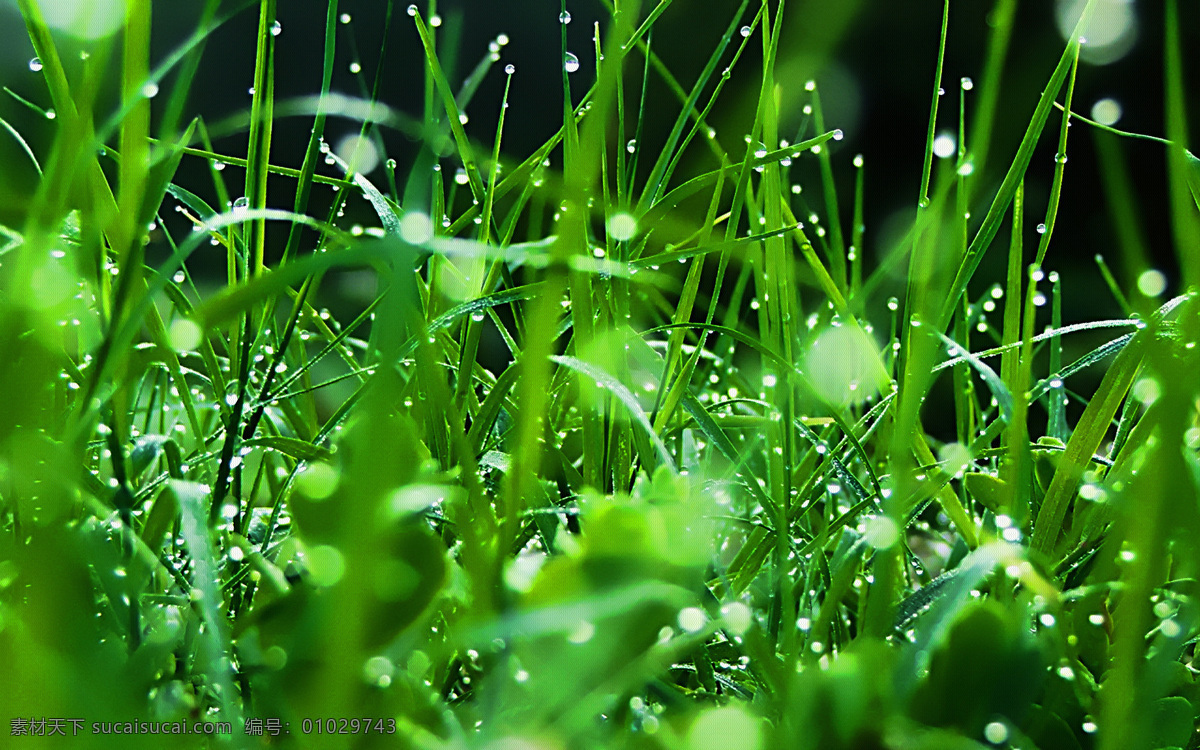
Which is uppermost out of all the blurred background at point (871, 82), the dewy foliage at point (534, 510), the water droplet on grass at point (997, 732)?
the blurred background at point (871, 82)

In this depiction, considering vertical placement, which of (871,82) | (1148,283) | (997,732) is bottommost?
(997,732)

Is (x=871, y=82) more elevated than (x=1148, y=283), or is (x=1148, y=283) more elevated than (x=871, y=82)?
(x=871, y=82)

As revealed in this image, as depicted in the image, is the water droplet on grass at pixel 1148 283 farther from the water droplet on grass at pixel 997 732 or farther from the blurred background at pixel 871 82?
the blurred background at pixel 871 82

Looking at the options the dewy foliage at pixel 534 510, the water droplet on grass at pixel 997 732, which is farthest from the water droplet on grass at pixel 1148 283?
the water droplet on grass at pixel 997 732

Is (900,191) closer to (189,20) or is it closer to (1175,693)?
(189,20)

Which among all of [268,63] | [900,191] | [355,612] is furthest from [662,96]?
[355,612]

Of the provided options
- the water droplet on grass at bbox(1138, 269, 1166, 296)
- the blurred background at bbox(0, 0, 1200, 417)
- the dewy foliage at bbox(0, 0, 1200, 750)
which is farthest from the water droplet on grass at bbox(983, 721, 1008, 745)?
the blurred background at bbox(0, 0, 1200, 417)

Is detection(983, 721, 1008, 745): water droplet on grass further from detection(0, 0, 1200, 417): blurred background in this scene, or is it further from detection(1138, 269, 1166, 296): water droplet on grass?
detection(0, 0, 1200, 417): blurred background

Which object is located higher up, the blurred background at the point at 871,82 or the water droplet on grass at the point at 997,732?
the blurred background at the point at 871,82

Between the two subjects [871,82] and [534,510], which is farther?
[871,82]

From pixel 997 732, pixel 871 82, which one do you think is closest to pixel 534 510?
pixel 997 732

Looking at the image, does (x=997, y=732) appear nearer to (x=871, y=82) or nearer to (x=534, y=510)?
(x=534, y=510)
